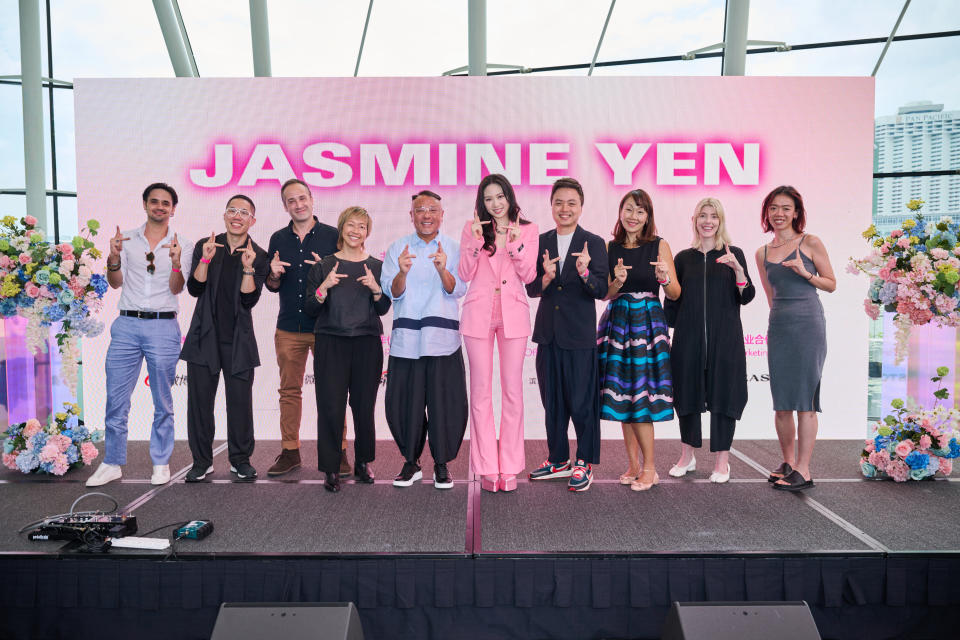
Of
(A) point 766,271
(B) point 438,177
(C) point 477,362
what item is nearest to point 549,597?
(C) point 477,362

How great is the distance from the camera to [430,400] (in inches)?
139

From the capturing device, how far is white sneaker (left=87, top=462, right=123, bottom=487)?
3660mm

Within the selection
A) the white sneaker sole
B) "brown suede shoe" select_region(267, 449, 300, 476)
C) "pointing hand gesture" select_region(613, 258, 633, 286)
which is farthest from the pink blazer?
"brown suede shoe" select_region(267, 449, 300, 476)

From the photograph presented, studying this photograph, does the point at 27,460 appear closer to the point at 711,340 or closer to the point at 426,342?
the point at 426,342

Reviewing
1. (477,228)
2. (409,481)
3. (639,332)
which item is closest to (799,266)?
(639,332)

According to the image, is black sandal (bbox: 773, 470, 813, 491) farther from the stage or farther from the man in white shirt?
the man in white shirt

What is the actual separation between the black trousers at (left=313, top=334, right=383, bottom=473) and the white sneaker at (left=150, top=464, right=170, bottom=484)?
100 centimetres

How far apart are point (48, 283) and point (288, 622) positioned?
2913mm

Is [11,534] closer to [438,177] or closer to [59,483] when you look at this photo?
[59,483]

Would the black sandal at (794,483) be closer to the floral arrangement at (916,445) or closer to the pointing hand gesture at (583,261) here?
the floral arrangement at (916,445)

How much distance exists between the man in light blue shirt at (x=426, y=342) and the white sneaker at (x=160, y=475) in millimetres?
1417

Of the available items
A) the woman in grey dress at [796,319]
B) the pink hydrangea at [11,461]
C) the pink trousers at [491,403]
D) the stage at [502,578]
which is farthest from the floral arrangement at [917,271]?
the pink hydrangea at [11,461]

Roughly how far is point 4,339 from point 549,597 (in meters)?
4.36

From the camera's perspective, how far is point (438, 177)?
5070 mm
